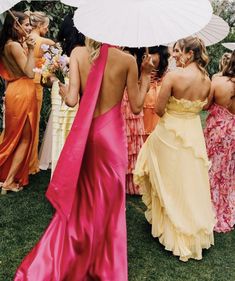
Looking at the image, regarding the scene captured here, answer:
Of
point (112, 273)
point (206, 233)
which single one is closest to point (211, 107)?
point (206, 233)

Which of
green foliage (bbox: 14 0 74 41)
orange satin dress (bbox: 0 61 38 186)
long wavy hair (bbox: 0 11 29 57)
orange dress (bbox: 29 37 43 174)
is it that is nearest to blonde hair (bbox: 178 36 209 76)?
long wavy hair (bbox: 0 11 29 57)

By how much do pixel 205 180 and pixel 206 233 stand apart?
536 millimetres

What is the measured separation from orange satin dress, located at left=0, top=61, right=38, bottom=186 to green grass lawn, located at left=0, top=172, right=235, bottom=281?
616mm

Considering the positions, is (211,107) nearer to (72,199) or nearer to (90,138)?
(90,138)

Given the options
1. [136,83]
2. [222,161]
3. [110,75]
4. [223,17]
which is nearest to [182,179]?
[222,161]

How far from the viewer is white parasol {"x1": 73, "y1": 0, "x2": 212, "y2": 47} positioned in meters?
2.96

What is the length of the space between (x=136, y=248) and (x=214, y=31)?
95.4 inches

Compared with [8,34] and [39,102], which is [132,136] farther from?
[8,34]

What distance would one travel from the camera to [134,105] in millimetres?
3615

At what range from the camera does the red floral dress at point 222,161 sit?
5.21m

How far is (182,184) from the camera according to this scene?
14.8 feet

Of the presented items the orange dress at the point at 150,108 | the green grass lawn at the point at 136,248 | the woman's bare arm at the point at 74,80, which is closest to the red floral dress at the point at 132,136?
the orange dress at the point at 150,108

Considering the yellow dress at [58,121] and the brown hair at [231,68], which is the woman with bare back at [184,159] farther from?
the yellow dress at [58,121]

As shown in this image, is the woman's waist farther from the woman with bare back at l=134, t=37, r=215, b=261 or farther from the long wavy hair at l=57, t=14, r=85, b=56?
the long wavy hair at l=57, t=14, r=85, b=56
